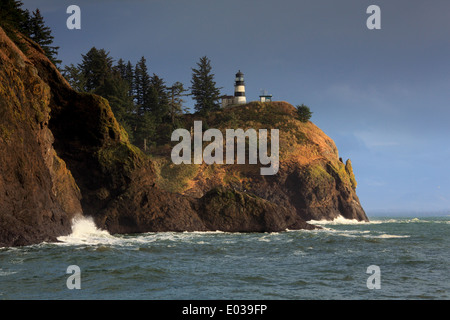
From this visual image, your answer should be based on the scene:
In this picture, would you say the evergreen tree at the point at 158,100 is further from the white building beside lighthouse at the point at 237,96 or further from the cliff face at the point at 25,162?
the cliff face at the point at 25,162

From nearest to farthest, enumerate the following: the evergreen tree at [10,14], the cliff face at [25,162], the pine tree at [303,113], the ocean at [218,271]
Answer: the ocean at [218,271] → the cliff face at [25,162] → the evergreen tree at [10,14] → the pine tree at [303,113]

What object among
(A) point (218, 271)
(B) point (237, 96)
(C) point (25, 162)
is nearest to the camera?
(A) point (218, 271)

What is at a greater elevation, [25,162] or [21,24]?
[21,24]

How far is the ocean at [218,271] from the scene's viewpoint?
1549cm

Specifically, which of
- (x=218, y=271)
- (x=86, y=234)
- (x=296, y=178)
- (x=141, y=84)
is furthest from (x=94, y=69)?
(x=218, y=271)

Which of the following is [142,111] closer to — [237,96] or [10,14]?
[237,96]

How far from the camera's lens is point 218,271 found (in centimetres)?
2006

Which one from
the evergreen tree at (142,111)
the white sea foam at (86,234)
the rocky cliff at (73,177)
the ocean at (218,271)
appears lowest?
the ocean at (218,271)

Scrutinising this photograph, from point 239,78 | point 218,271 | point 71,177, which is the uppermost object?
point 239,78

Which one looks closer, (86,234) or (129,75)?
(86,234)

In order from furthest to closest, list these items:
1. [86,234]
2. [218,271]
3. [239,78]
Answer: [239,78]
[86,234]
[218,271]

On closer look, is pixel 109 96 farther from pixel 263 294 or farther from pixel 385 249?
pixel 263 294

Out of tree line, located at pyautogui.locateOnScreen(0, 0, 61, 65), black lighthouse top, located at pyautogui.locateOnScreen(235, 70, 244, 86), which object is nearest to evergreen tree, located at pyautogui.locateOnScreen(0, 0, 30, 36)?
tree line, located at pyautogui.locateOnScreen(0, 0, 61, 65)

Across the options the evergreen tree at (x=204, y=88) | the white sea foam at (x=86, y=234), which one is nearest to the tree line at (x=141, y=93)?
the evergreen tree at (x=204, y=88)
